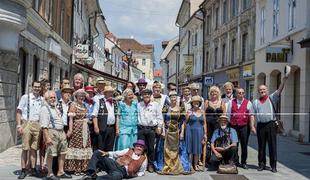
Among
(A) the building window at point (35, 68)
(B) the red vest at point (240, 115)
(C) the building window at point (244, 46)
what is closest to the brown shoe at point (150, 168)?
(B) the red vest at point (240, 115)

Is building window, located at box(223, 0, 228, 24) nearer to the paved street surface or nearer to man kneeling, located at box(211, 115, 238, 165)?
the paved street surface

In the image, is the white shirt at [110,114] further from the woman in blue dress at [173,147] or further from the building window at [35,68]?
the building window at [35,68]

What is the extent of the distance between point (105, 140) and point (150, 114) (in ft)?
3.45

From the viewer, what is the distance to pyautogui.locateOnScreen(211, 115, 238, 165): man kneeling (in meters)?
9.66

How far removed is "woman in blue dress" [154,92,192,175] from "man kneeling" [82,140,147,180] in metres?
0.60

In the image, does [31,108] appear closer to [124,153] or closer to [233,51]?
[124,153]

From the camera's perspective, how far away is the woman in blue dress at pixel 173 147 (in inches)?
374

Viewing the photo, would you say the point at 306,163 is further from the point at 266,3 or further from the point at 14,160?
the point at 266,3

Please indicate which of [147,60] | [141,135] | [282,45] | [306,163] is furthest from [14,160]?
[147,60]

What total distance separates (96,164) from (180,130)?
2087 mm

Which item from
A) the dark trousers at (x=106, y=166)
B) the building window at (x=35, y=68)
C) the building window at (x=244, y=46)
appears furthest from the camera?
the building window at (x=244, y=46)

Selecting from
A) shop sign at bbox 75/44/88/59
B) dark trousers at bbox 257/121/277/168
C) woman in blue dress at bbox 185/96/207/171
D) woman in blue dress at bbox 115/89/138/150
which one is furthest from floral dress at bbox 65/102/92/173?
shop sign at bbox 75/44/88/59

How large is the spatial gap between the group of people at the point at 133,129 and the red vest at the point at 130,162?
0.06 feet

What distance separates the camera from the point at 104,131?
943 cm
